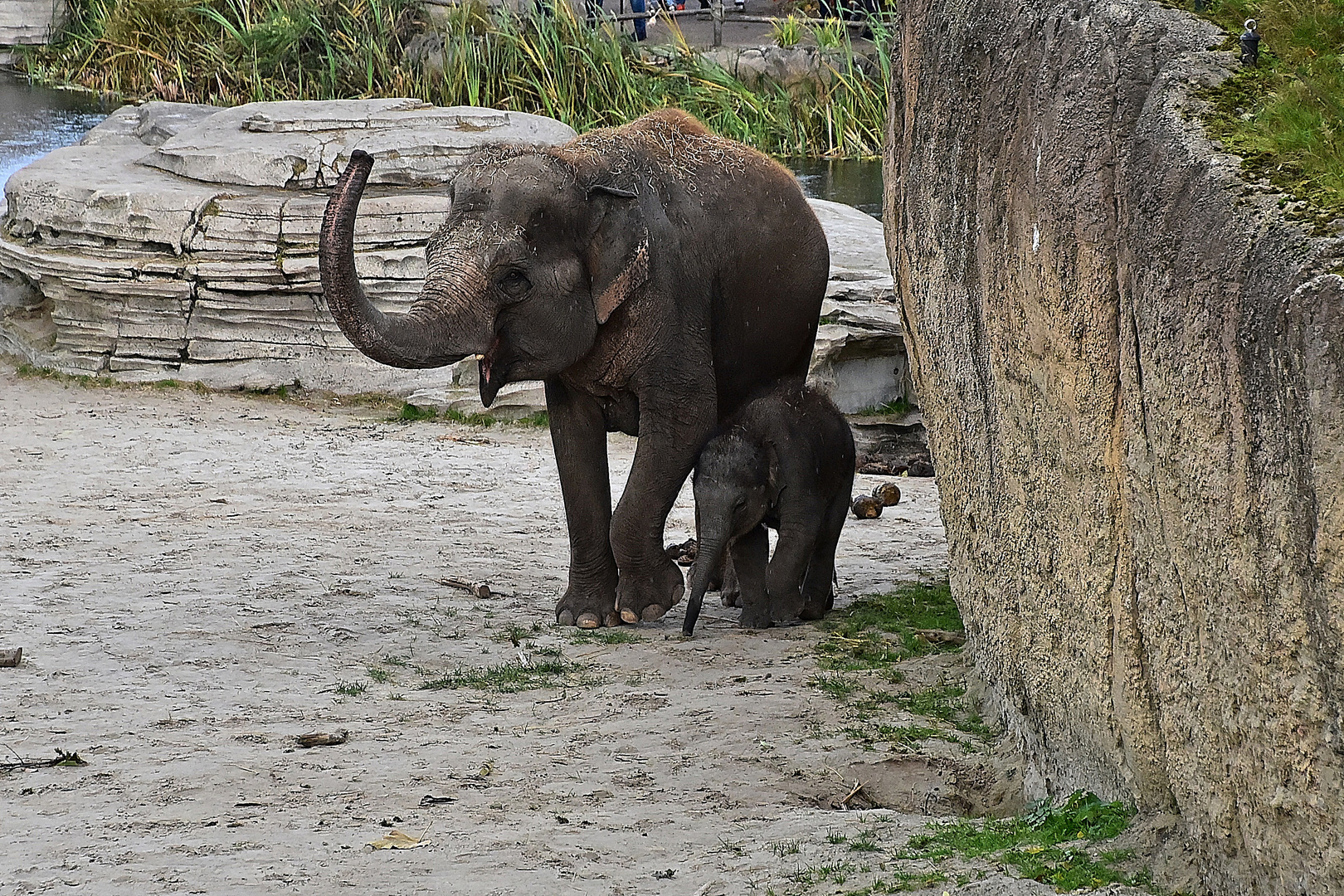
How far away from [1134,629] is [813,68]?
18.1 meters

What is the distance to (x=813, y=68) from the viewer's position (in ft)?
68.5

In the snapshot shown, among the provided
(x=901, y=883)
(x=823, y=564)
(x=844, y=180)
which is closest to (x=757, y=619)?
(x=823, y=564)

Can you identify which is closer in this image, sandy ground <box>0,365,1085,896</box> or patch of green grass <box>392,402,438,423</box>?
sandy ground <box>0,365,1085,896</box>

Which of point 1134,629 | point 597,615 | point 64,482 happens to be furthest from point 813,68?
point 1134,629

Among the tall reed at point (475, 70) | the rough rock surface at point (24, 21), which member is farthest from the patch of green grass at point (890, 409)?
the rough rock surface at point (24, 21)

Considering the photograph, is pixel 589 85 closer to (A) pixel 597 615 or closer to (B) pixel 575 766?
(A) pixel 597 615

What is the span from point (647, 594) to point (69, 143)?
561 inches

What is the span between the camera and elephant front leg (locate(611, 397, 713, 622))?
641 centimetres

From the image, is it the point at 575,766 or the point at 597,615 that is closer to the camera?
the point at 575,766

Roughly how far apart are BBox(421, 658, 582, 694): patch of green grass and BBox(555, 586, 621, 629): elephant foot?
2.01ft

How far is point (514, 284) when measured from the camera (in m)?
6.00

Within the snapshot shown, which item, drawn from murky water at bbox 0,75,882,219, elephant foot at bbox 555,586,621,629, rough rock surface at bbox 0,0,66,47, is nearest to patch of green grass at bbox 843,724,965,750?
elephant foot at bbox 555,586,621,629

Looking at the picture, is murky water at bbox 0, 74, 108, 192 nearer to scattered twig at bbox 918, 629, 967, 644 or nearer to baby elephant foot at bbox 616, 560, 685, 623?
baby elephant foot at bbox 616, 560, 685, 623

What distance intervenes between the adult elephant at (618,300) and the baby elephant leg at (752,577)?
0.28 meters
